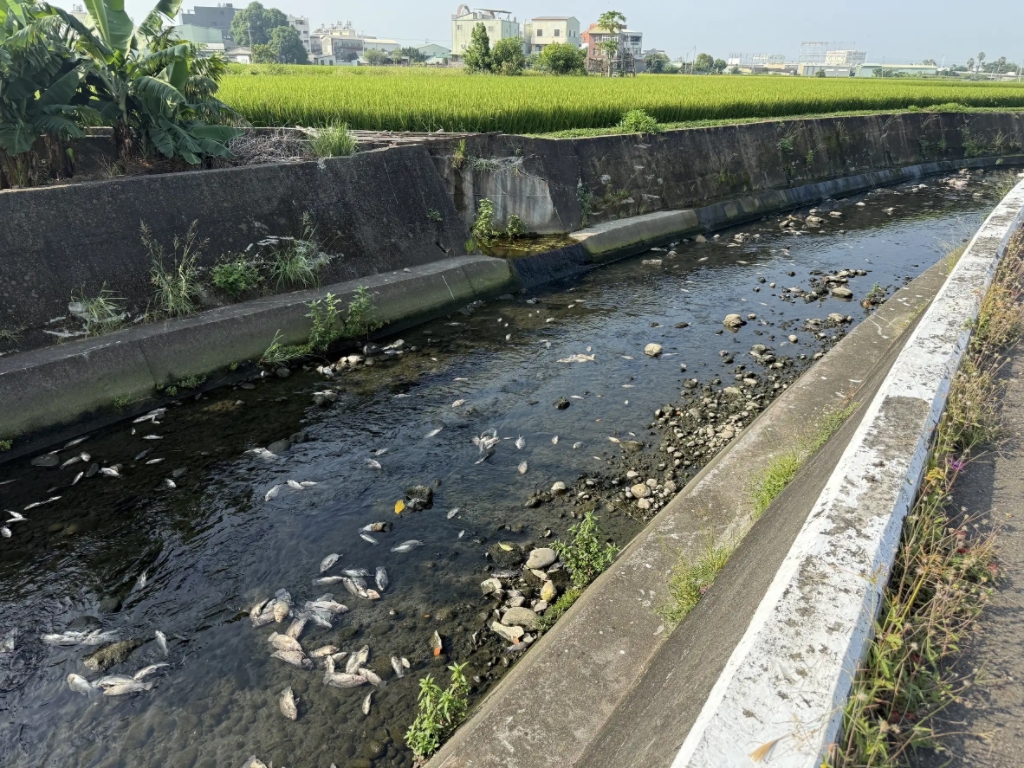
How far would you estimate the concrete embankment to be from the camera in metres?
2.96

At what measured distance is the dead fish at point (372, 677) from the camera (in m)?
3.87

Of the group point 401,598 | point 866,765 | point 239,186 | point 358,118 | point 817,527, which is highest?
point 358,118

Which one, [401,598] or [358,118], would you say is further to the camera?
[358,118]

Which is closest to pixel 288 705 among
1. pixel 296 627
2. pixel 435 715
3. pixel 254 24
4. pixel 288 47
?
pixel 296 627

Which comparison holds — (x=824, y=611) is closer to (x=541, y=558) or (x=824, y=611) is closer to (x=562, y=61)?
(x=541, y=558)

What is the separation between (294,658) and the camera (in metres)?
4.04

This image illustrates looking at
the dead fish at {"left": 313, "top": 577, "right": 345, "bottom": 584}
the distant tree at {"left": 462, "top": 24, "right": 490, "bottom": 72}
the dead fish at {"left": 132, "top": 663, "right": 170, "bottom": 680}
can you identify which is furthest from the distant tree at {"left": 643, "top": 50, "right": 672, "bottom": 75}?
the dead fish at {"left": 132, "top": 663, "right": 170, "bottom": 680}

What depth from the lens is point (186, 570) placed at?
4.86 meters

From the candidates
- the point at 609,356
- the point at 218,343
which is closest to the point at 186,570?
the point at 218,343

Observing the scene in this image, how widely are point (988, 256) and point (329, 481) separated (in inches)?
242

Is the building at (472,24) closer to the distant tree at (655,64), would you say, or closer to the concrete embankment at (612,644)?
the distant tree at (655,64)

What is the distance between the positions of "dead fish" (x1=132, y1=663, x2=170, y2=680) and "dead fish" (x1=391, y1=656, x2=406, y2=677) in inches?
52.2

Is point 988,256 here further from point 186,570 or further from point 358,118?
point 358,118

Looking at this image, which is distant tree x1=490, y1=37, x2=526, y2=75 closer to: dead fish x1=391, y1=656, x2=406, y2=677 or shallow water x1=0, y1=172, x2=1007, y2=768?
shallow water x1=0, y1=172, x2=1007, y2=768
